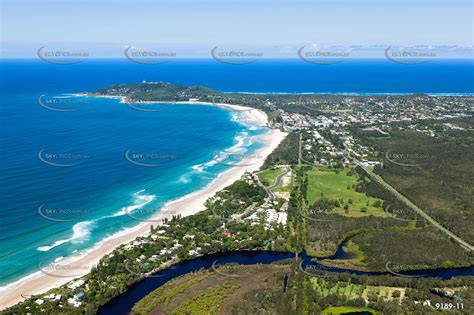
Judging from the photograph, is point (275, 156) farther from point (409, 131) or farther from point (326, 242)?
point (409, 131)

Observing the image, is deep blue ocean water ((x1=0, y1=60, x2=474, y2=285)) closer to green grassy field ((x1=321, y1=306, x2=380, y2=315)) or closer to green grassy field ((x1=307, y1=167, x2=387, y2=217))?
green grassy field ((x1=307, y1=167, x2=387, y2=217))

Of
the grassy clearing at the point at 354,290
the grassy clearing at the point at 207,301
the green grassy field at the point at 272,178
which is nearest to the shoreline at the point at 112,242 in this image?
the green grassy field at the point at 272,178

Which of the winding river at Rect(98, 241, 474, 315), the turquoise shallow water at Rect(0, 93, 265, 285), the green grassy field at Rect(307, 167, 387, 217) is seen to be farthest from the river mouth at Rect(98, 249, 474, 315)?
the green grassy field at Rect(307, 167, 387, 217)

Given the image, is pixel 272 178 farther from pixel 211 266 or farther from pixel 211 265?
pixel 211 266

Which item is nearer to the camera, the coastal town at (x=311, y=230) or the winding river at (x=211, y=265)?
the winding river at (x=211, y=265)

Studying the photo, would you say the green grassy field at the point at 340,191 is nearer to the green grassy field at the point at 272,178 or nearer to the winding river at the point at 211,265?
the green grassy field at the point at 272,178

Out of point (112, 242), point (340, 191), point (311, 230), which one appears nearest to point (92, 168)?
point (112, 242)

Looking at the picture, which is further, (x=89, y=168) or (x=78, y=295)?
(x=89, y=168)
